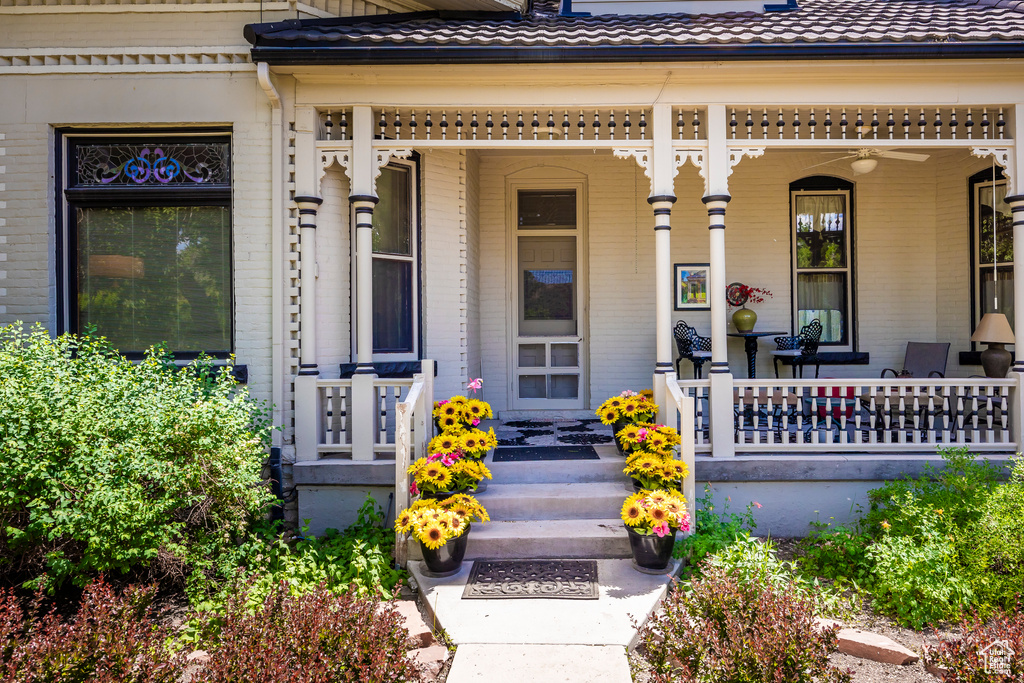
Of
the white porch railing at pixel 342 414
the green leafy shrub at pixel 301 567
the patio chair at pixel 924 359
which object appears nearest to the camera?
the green leafy shrub at pixel 301 567

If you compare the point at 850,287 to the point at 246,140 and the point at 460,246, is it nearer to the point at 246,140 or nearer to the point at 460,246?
the point at 460,246

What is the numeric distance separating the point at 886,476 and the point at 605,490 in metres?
2.35

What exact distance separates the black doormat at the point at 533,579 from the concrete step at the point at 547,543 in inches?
2.9

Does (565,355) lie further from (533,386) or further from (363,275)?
(363,275)

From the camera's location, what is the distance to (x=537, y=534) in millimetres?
4426

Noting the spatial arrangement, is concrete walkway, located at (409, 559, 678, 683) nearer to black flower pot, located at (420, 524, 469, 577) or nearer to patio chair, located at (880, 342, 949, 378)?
black flower pot, located at (420, 524, 469, 577)

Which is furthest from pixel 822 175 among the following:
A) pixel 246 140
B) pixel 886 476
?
pixel 246 140

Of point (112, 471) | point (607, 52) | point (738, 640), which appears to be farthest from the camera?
point (607, 52)

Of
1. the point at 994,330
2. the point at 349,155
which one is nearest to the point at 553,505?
the point at 349,155

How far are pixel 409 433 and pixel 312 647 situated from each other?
2.00 m

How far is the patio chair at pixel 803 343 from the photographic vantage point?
7.07 metres

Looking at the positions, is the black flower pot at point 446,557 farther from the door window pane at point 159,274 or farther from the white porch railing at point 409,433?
the door window pane at point 159,274

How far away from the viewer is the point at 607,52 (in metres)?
4.91

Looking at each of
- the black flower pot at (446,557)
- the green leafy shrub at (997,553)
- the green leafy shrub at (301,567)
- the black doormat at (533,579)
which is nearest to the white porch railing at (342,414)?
the green leafy shrub at (301,567)
